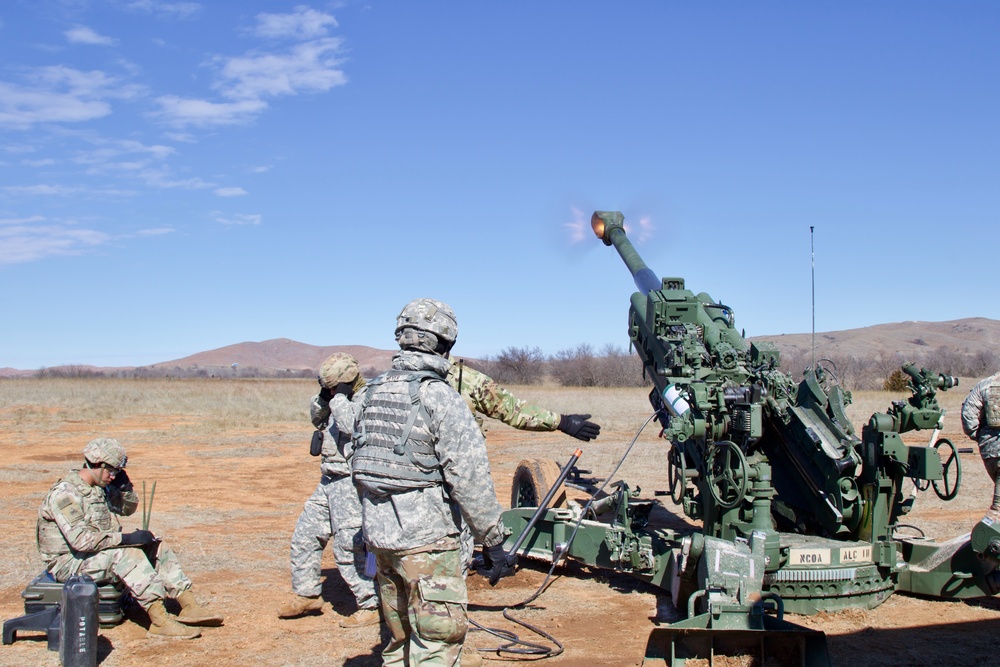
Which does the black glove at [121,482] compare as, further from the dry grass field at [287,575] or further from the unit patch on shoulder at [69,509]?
the dry grass field at [287,575]

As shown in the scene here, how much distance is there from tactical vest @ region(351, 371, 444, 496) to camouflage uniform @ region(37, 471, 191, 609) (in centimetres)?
260

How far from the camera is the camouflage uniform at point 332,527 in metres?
6.47

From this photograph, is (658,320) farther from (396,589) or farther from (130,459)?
(130,459)

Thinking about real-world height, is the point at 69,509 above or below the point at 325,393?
below

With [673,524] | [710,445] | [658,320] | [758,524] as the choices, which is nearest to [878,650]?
[758,524]

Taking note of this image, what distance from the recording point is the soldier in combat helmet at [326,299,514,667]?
4.07m

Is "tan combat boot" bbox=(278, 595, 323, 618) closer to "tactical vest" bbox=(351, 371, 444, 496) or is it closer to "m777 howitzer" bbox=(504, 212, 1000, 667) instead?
"m777 howitzer" bbox=(504, 212, 1000, 667)

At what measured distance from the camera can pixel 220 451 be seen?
58.1ft

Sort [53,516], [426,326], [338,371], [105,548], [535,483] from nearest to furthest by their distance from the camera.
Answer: [426,326] < [53,516] < [105,548] < [338,371] < [535,483]

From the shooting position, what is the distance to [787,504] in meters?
7.36

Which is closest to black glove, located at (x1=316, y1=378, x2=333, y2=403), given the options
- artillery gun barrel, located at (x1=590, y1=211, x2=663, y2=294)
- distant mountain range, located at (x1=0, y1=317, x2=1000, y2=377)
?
artillery gun barrel, located at (x1=590, y1=211, x2=663, y2=294)

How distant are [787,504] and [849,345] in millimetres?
80421

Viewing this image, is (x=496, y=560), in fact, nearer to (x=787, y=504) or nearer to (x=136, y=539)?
(x=136, y=539)

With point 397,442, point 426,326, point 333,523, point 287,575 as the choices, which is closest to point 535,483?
point 287,575
